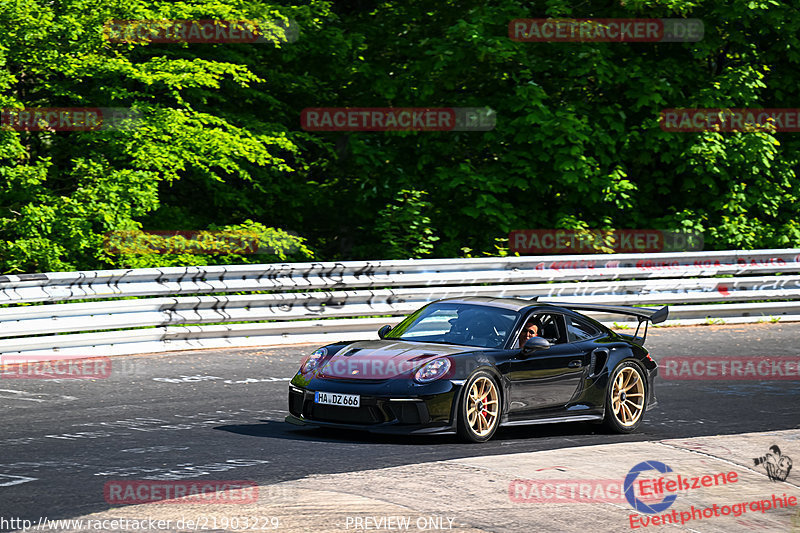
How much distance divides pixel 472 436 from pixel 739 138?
14101 millimetres

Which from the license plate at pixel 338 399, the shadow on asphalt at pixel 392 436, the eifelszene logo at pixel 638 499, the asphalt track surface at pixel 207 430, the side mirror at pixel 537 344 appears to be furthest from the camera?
the side mirror at pixel 537 344

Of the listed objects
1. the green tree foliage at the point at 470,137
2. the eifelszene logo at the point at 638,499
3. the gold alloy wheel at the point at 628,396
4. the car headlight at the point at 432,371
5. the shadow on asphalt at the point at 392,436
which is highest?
the green tree foliage at the point at 470,137

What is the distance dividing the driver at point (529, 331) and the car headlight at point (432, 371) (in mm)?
1015

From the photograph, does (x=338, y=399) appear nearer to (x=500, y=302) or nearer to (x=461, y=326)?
(x=461, y=326)

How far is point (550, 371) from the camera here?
10547 mm

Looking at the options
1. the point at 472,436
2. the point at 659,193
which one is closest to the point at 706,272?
the point at 659,193

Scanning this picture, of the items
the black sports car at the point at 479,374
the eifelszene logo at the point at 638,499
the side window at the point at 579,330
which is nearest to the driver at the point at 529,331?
the black sports car at the point at 479,374

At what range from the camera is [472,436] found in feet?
32.0

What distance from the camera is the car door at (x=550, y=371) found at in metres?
10.2

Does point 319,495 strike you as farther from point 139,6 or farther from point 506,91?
point 506,91

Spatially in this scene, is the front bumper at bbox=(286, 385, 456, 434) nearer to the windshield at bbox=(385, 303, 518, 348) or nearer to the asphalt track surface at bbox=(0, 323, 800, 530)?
the asphalt track surface at bbox=(0, 323, 800, 530)

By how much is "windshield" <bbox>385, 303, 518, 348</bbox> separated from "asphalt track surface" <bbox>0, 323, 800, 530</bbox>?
0.89 m

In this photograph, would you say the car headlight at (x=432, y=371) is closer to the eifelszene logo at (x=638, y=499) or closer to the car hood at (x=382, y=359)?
the car hood at (x=382, y=359)

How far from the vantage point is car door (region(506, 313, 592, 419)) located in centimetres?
1023
